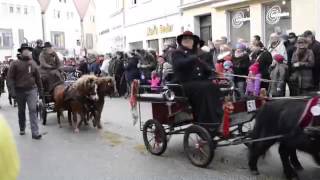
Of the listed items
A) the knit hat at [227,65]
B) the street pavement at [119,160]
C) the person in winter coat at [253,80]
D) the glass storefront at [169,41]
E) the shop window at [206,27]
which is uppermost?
the shop window at [206,27]

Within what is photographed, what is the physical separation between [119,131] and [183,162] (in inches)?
145

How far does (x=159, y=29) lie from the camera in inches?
982

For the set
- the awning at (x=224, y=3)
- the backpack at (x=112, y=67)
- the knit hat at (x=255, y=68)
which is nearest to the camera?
the knit hat at (x=255, y=68)

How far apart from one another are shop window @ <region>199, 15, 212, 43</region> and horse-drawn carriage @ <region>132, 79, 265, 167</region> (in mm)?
12757

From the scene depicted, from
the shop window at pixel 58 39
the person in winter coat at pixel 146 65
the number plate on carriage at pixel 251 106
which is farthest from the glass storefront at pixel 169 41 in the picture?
the shop window at pixel 58 39

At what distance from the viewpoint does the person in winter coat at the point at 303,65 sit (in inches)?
432

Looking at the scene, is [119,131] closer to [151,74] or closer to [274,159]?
[274,159]

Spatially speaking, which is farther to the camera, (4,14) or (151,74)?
(4,14)

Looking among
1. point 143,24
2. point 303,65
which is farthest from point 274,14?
point 143,24

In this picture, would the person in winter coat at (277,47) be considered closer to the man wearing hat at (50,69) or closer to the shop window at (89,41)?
the man wearing hat at (50,69)

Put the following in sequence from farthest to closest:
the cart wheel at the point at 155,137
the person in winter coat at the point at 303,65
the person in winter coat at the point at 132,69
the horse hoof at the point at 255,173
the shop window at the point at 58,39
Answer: the shop window at the point at 58,39 → the person in winter coat at the point at 132,69 → the person in winter coat at the point at 303,65 → the cart wheel at the point at 155,137 → the horse hoof at the point at 255,173

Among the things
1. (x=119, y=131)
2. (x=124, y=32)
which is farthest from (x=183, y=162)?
(x=124, y=32)

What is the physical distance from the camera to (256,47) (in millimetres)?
12492

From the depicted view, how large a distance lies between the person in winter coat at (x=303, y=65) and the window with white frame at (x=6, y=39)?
180 ft
